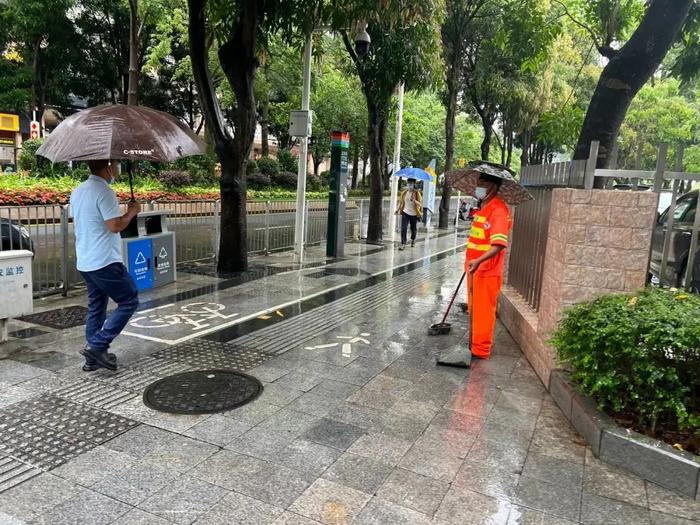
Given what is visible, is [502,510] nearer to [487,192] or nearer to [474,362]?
[474,362]

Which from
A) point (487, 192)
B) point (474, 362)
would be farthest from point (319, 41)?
point (474, 362)

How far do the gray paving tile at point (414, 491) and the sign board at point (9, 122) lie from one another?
31.1m

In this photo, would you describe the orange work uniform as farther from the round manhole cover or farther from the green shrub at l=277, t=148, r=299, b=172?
the green shrub at l=277, t=148, r=299, b=172

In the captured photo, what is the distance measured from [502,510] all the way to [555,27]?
8211 mm

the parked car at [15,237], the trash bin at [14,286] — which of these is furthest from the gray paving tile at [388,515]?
the parked car at [15,237]

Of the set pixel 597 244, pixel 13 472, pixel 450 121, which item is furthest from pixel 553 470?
pixel 450 121

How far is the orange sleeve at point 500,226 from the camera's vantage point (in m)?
5.12

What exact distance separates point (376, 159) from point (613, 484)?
477 inches

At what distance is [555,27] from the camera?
8.91 metres

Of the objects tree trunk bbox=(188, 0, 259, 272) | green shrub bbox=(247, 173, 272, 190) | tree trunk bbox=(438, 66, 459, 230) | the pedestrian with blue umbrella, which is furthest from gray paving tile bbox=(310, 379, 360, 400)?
green shrub bbox=(247, 173, 272, 190)

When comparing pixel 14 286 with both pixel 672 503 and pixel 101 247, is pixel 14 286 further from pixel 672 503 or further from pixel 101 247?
pixel 672 503

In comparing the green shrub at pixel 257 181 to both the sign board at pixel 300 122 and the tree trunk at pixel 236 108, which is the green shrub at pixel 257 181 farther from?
the tree trunk at pixel 236 108

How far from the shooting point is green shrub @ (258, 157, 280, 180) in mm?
28922

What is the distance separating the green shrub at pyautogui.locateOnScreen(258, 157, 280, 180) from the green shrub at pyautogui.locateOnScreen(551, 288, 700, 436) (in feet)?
86.0
